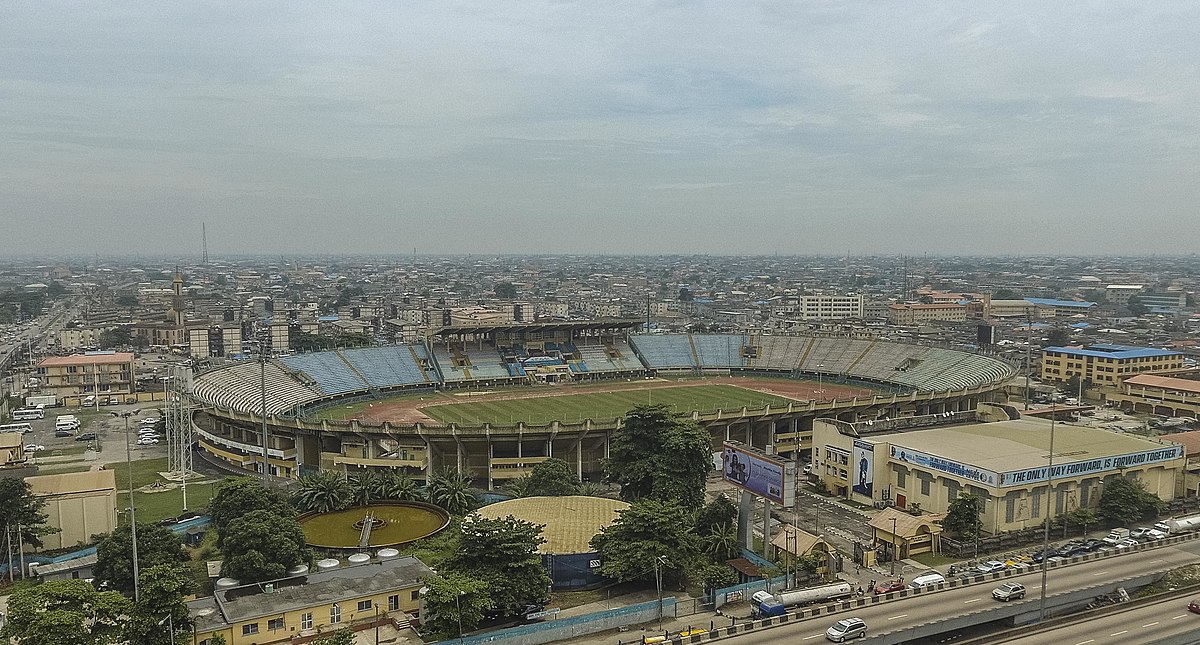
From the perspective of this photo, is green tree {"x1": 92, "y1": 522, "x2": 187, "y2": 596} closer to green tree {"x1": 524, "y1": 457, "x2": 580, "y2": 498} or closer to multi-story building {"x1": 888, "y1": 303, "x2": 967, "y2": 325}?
green tree {"x1": 524, "y1": 457, "x2": 580, "y2": 498}

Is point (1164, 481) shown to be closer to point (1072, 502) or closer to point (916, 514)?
point (1072, 502)

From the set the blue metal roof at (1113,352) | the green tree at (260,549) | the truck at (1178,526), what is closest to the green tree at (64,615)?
the green tree at (260,549)

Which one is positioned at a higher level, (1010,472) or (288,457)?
(1010,472)

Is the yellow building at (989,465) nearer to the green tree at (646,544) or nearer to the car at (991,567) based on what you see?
the car at (991,567)

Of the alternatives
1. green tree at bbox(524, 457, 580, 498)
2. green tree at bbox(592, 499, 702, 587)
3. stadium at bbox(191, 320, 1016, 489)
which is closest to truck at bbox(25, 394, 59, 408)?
stadium at bbox(191, 320, 1016, 489)

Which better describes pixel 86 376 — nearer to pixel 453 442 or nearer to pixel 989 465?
pixel 453 442

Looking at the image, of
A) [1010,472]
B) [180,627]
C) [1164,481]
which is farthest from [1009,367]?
[180,627]

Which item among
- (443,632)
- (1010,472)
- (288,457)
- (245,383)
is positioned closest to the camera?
(443,632)
